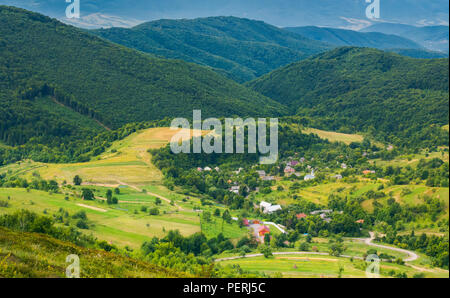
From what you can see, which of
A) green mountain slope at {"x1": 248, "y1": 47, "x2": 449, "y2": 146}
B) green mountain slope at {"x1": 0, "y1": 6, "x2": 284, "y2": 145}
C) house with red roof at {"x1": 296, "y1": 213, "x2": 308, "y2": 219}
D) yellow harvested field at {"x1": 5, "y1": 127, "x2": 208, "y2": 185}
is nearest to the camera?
house with red roof at {"x1": 296, "y1": 213, "x2": 308, "y2": 219}

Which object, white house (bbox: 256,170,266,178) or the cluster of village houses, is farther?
white house (bbox: 256,170,266,178)

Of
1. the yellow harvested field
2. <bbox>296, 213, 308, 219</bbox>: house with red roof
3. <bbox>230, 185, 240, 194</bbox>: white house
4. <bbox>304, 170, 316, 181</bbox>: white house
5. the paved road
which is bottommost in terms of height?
the paved road

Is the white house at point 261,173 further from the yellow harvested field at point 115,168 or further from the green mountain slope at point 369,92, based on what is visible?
the green mountain slope at point 369,92

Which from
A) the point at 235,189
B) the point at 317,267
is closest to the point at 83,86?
the point at 235,189

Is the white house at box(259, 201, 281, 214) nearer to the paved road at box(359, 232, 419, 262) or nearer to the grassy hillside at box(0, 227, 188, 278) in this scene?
the paved road at box(359, 232, 419, 262)

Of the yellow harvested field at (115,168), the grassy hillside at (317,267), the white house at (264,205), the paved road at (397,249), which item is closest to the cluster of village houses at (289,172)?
the white house at (264,205)

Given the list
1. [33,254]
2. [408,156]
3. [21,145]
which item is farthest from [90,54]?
[33,254]

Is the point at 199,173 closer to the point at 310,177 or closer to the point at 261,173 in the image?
the point at 261,173

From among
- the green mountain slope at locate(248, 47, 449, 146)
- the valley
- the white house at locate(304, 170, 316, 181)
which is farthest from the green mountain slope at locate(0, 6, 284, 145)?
the white house at locate(304, 170, 316, 181)
